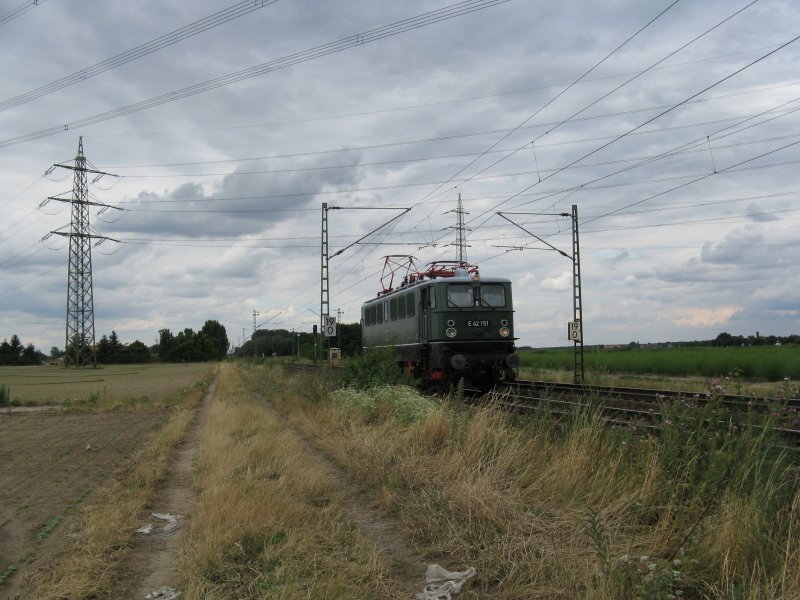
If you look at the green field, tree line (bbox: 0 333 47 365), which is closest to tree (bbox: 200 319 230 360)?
tree line (bbox: 0 333 47 365)

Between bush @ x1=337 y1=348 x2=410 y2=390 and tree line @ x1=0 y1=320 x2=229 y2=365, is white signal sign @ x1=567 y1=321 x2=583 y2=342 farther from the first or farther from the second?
tree line @ x1=0 y1=320 x2=229 y2=365

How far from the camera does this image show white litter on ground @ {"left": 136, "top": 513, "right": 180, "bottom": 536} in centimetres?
658

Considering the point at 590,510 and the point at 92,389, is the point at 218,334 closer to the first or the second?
the point at 92,389

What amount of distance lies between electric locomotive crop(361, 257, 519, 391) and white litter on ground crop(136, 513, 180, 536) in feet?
36.7

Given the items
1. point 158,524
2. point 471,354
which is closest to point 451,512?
point 158,524

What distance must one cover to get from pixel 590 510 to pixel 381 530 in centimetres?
248

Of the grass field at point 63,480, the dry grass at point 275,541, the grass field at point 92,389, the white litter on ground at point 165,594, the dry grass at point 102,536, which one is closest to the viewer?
the dry grass at point 275,541

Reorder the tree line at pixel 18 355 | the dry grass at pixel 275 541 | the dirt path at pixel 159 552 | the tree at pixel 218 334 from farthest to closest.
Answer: the tree at pixel 218 334
the tree line at pixel 18 355
the dirt path at pixel 159 552
the dry grass at pixel 275 541

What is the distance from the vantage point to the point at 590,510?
444cm

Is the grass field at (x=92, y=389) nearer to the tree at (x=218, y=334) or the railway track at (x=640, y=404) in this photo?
the railway track at (x=640, y=404)

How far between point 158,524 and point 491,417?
447 centimetres

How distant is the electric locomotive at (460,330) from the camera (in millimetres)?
18344

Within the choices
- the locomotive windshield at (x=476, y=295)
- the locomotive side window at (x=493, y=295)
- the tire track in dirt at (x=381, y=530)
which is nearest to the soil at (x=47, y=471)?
the tire track in dirt at (x=381, y=530)

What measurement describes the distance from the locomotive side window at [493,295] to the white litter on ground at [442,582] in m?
14.4
